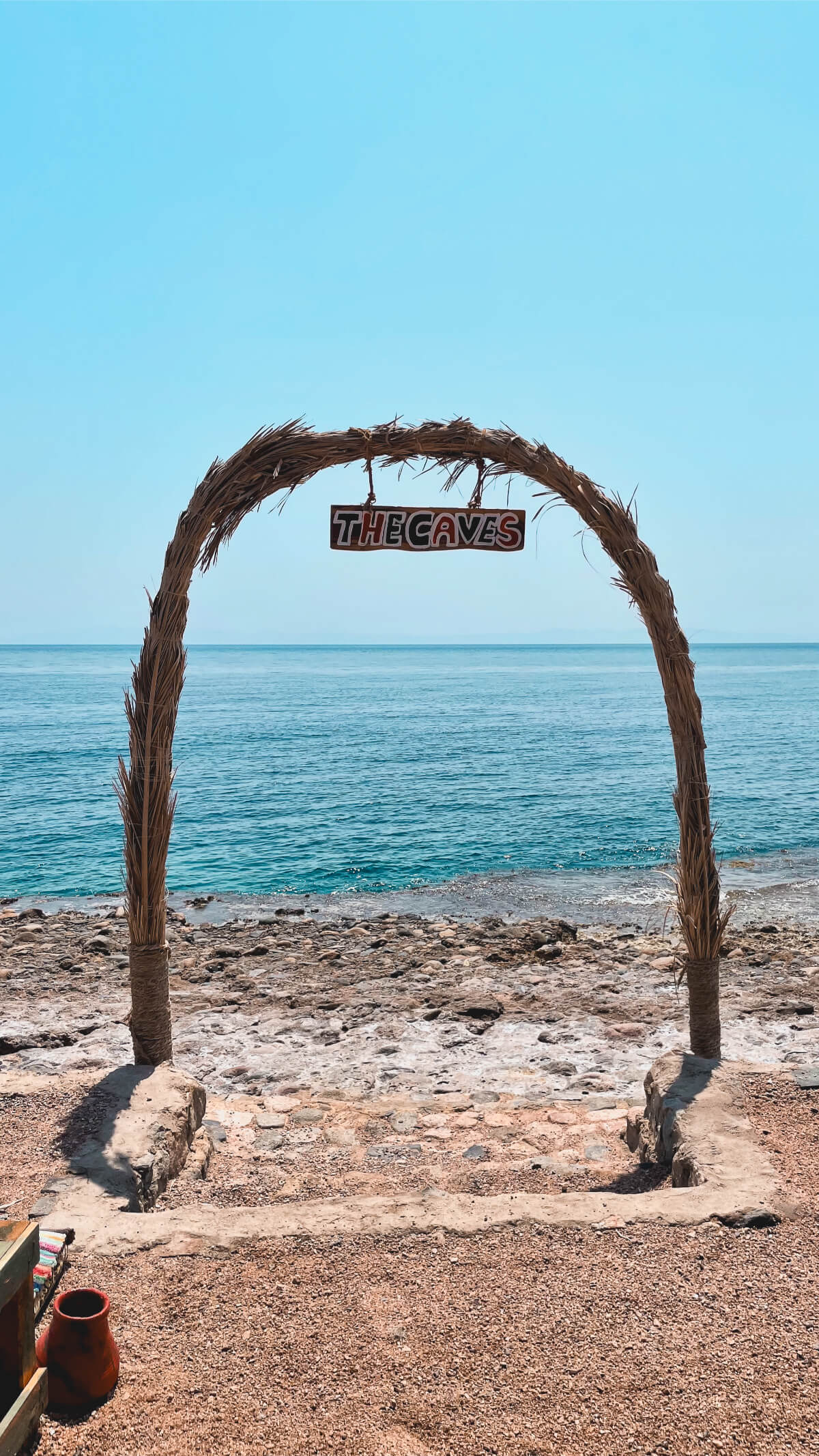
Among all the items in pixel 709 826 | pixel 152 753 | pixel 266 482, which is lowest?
pixel 709 826

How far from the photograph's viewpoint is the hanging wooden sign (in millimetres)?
5961

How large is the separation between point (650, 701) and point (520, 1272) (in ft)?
211

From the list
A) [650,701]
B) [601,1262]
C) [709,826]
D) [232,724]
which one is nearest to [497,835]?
[709,826]

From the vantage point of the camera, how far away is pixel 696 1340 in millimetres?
3412

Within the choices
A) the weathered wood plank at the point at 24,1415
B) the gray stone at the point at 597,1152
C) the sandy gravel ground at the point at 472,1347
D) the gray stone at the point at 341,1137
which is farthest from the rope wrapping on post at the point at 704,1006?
the weathered wood plank at the point at 24,1415

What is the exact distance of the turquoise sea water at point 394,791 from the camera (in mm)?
17719

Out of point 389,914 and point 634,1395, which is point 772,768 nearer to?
point 389,914

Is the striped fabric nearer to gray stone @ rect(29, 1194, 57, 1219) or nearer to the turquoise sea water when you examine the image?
gray stone @ rect(29, 1194, 57, 1219)

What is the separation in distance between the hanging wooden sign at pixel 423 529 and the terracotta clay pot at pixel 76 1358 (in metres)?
4.37

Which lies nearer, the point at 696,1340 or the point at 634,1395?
the point at 634,1395

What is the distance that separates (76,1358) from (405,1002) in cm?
666

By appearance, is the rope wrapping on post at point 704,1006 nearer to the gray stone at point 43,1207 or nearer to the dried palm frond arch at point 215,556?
the dried palm frond arch at point 215,556

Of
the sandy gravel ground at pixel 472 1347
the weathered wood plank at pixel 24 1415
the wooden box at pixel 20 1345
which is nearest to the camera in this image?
the weathered wood plank at pixel 24 1415

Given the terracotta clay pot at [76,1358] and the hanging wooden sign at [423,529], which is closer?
the terracotta clay pot at [76,1358]
